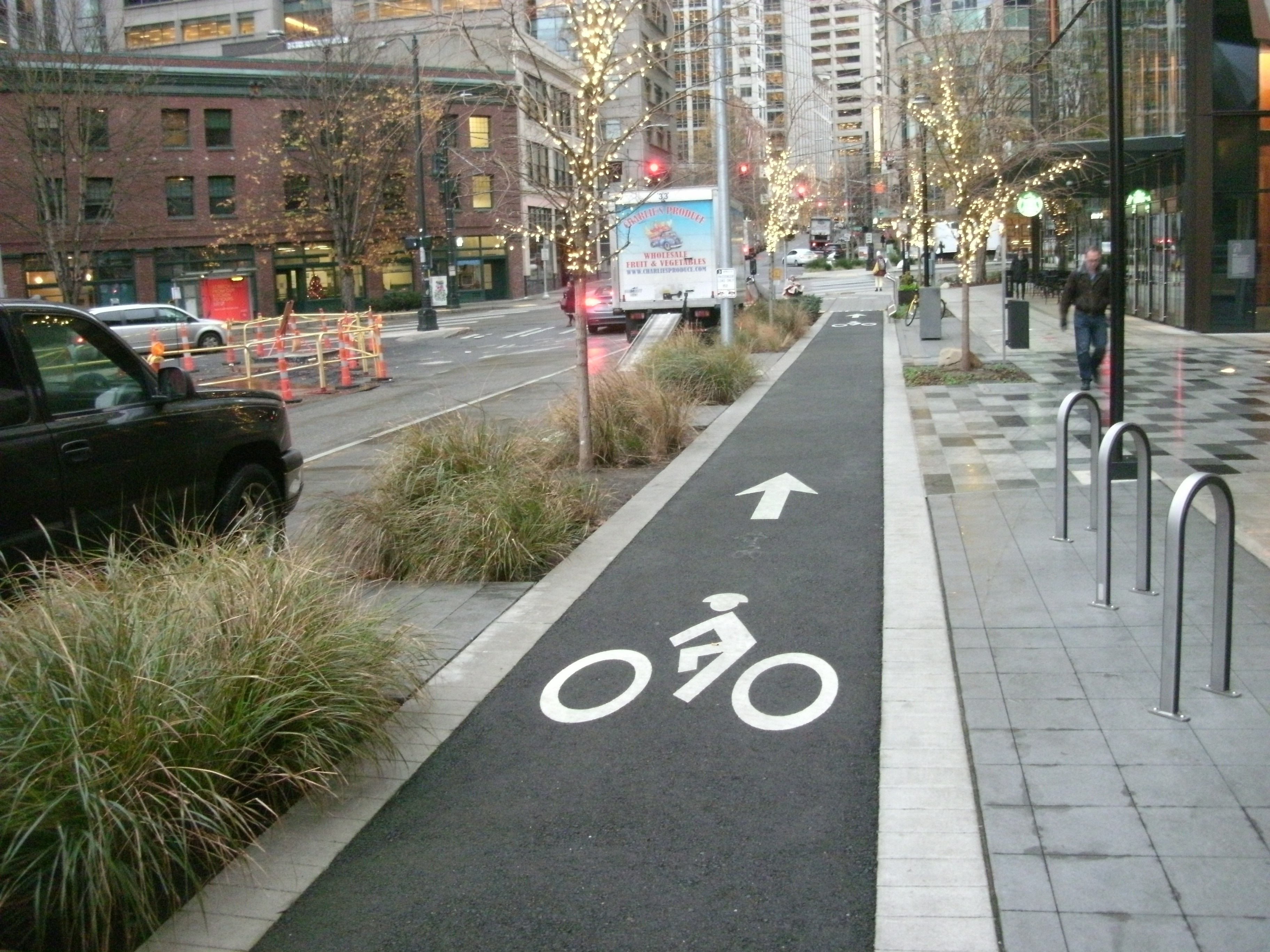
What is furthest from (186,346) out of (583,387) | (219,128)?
(583,387)

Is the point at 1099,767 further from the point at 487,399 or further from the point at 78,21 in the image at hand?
the point at 78,21

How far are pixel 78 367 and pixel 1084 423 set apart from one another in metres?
10.6

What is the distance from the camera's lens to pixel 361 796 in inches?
209

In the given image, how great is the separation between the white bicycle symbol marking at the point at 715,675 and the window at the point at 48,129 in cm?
3188

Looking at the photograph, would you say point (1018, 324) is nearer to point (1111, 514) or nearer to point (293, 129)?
point (1111, 514)

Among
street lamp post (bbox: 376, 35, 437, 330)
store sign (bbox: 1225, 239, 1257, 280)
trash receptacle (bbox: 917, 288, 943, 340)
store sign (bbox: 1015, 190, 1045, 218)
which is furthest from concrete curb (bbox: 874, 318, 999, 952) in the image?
street lamp post (bbox: 376, 35, 437, 330)

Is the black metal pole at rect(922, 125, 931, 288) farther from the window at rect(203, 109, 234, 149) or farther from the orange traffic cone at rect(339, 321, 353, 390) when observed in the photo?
the window at rect(203, 109, 234, 149)

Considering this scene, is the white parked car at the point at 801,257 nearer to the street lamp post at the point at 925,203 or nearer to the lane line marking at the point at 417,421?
the street lamp post at the point at 925,203

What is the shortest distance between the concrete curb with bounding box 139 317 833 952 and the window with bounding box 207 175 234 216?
161 ft

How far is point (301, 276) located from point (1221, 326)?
42.7 m

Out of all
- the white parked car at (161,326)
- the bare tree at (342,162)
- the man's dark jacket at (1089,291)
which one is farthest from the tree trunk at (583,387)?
the bare tree at (342,162)

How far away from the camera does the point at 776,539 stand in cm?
962

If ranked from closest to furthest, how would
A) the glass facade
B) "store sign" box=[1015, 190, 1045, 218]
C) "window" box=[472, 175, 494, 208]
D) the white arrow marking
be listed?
the white arrow marking < the glass facade < "store sign" box=[1015, 190, 1045, 218] < "window" box=[472, 175, 494, 208]

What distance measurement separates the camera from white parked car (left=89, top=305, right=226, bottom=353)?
119 feet
